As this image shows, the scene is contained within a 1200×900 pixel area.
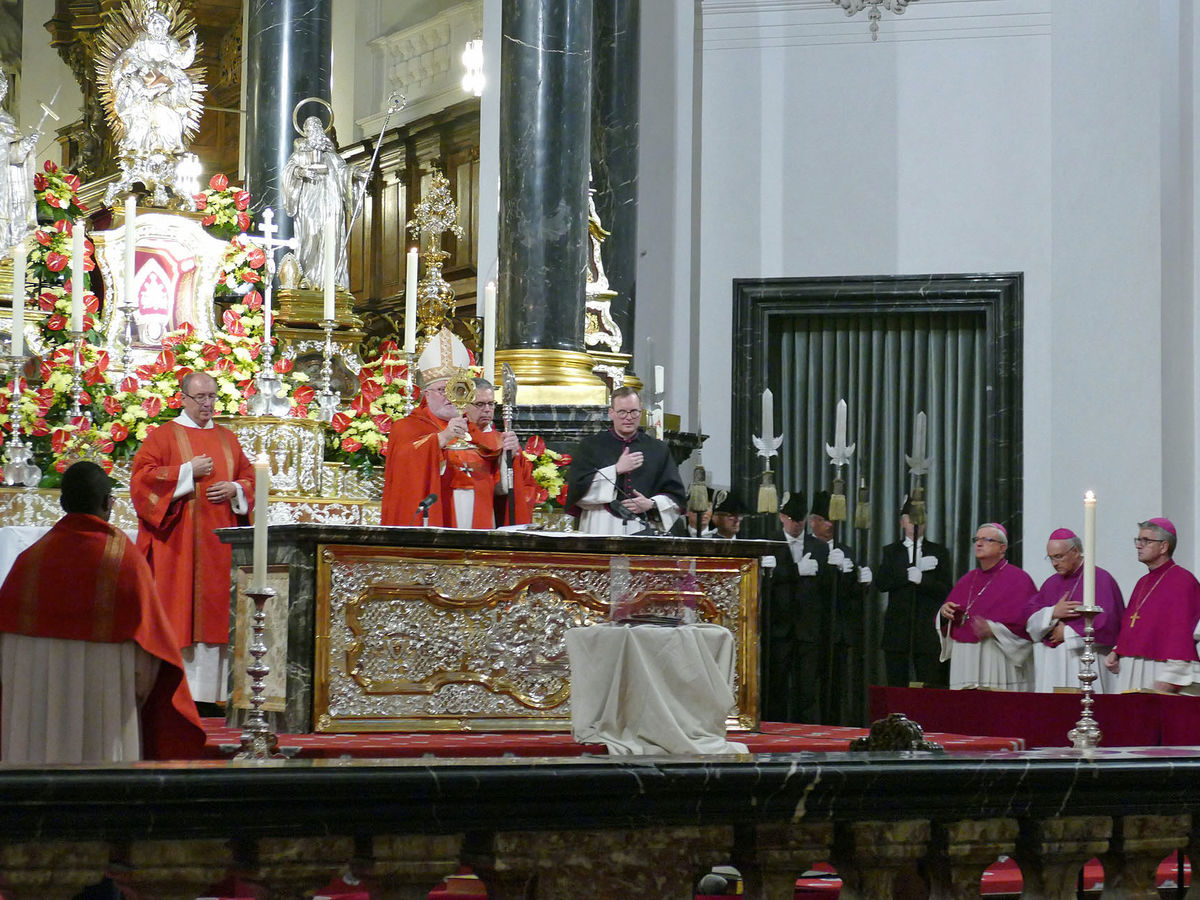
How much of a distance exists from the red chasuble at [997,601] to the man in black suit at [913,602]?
1311mm

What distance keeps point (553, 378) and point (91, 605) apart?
5743 mm

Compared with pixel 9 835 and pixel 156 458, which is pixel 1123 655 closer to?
pixel 156 458

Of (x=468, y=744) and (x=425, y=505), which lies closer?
(x=468, y=744)

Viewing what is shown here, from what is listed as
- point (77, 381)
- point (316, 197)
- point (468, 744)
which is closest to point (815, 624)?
point (316, 197)

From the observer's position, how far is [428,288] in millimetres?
15133

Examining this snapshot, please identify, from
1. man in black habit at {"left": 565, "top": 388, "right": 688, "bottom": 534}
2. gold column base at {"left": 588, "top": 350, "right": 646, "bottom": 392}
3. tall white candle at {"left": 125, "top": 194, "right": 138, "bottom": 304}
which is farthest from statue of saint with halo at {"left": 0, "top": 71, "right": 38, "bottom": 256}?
man in black habit at {"left": 565, "top": 388, "right": 688, "bottom": 534}

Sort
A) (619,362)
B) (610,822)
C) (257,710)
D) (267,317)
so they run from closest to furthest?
(610,822) < (257,710) < (267,317) < (619,362)

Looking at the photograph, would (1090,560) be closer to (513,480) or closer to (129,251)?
(513,480)

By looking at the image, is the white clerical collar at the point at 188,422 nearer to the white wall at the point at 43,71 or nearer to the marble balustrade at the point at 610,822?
the marble balustrade at the point at 610,822

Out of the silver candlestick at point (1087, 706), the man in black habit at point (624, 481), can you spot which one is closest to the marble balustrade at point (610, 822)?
the silver candlestick at point (1087, 706)

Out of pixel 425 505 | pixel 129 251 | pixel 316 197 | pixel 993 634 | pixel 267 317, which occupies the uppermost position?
pixel 316 197

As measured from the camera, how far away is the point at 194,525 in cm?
882

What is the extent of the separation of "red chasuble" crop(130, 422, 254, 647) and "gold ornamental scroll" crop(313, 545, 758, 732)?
6.98ft

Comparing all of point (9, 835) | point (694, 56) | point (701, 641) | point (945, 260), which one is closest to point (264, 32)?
point (694, 56)
